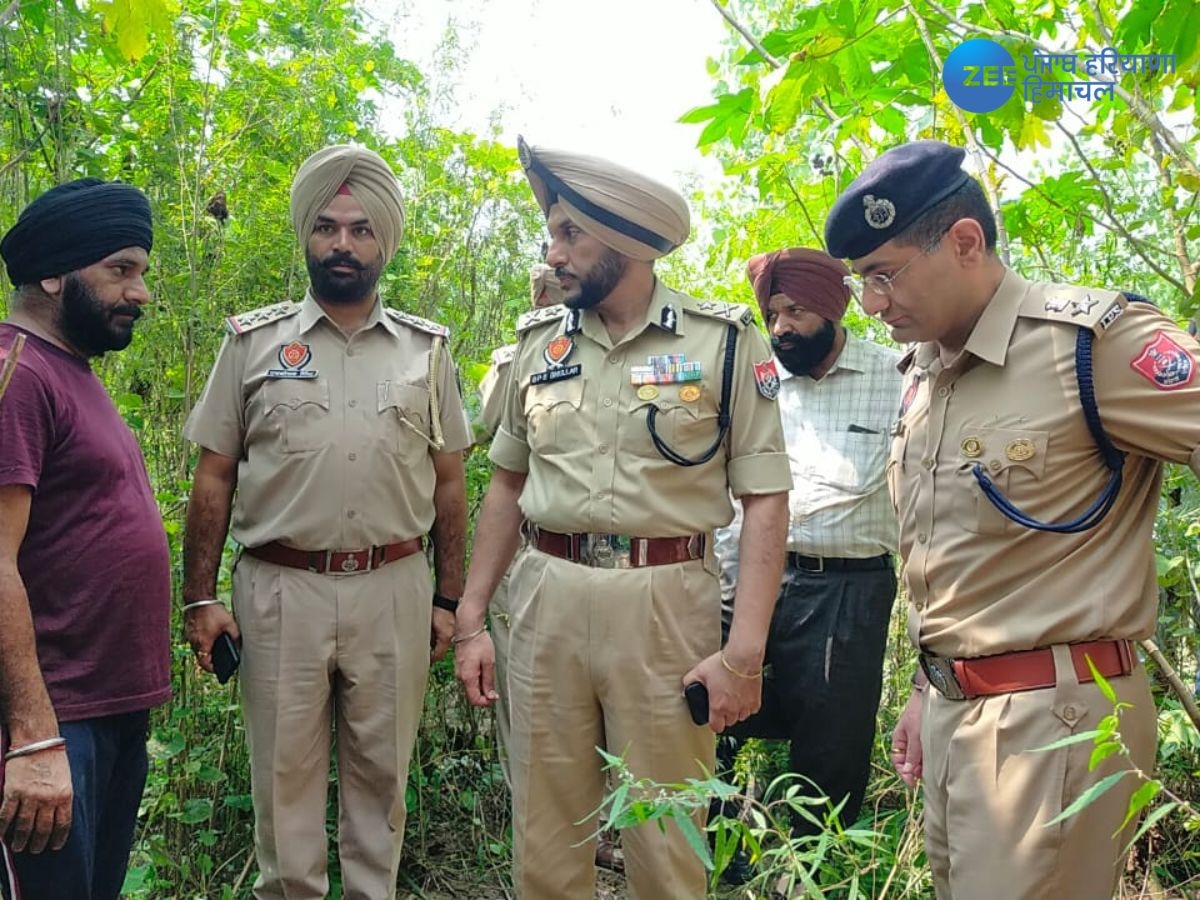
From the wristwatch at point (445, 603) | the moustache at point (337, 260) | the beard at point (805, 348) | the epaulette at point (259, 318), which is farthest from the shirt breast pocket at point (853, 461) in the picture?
the epaulette at point (259, 318)

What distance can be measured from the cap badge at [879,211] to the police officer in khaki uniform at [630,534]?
24.5 inches

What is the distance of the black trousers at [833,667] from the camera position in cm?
310

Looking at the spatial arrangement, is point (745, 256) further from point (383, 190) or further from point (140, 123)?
point (140, 123)

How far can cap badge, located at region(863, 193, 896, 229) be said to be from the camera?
182 centimetres

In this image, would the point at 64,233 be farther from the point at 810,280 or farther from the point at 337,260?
the point at 810,280

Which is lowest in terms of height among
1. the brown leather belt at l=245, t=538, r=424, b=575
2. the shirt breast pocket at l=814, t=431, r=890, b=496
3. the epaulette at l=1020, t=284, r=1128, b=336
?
the brown leather belt at l=245, t=538, r=424, b=575

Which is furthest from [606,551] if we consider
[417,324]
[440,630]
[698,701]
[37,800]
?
[37,800]

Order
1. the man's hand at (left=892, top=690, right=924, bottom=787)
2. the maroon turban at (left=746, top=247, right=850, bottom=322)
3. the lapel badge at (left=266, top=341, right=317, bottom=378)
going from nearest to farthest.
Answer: the man's hand at (left=892, top=690, right=924, bottom=787), the lapel badge at (left=266, top=341, right=317, bottom=378), the maroon turban at (left=746, top=247, right=850, bottom=322)

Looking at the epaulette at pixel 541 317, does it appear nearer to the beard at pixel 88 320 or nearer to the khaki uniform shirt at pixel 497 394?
the khaki uniform shirt at pixel 497 394

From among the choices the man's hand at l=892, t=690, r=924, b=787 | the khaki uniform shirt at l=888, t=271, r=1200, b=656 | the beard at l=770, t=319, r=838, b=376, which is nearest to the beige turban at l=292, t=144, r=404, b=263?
the beard at l=770, t=319, r=838, b=376

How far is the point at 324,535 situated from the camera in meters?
2.68

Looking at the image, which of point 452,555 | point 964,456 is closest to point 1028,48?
point 964,456

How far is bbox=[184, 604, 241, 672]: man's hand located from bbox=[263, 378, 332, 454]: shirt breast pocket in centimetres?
47

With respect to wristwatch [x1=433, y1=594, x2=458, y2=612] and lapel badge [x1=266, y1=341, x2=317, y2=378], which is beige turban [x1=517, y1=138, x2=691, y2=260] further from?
wristwatch [x1=433, y1=594, x2=458, y2=612]
